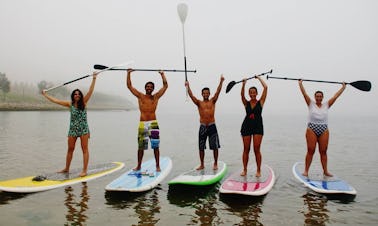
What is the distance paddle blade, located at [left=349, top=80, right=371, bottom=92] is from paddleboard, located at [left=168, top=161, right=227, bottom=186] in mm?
4643

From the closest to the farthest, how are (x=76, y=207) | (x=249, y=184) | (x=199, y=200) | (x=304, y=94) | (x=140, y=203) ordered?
(x=76, y=207) → (x=140, y=203) → (x=199, y=200) → (x=249, y=184) → (x=304, y=94)

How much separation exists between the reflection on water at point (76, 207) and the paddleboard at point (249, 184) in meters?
3.06

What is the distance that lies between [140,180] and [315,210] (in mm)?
4209

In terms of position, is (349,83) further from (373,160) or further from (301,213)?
(373,160)

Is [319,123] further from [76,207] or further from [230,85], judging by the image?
[76,207]

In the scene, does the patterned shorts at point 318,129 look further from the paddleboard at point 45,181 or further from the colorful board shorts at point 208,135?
the paddleboard at point 45,181

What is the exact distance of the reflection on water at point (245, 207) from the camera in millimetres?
6153

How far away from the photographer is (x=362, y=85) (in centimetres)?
908

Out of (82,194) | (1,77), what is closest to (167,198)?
(82,194)

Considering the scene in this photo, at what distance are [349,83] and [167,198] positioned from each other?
6110 mm

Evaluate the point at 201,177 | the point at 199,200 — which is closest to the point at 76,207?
the point at 199,200

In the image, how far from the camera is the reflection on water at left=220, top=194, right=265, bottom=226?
615 centimetres

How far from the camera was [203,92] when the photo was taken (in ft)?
29.9

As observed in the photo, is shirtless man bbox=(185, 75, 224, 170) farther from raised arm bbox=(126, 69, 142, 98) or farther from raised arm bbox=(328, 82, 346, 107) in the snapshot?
raised arm bbox=(328, 82, 346, 107)
